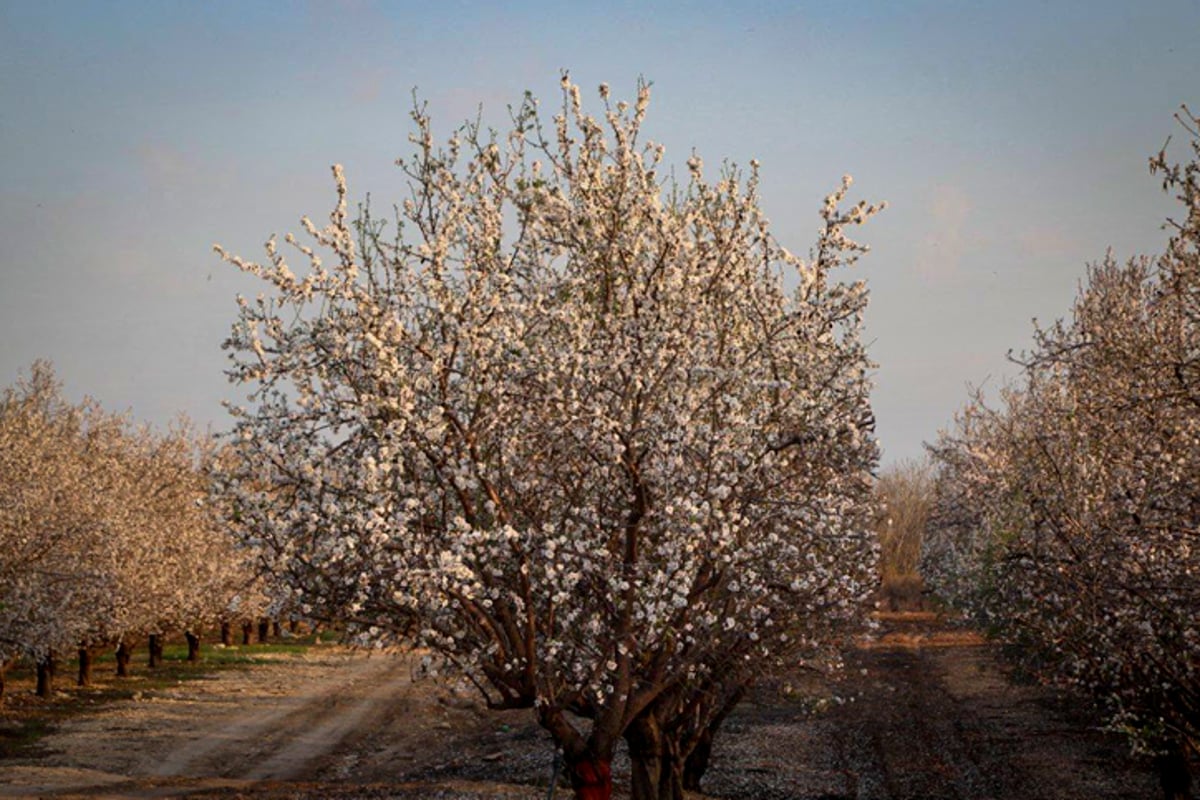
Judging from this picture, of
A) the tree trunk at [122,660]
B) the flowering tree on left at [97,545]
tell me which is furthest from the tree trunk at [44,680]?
the tree trunk at [122,660]

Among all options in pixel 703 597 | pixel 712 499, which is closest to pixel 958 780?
pixel 703 597

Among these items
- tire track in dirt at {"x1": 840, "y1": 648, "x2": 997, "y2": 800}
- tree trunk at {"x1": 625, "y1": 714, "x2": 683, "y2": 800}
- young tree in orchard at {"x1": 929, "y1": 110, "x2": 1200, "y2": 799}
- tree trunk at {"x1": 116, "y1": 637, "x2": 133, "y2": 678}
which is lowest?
tire track in dirt at {"x1": 840, "y1": 648, "x2": 997, "y2": 800}

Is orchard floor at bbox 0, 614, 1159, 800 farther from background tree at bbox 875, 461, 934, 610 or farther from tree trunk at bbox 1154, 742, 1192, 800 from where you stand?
background tree at bbox 875, 461, 934, 610

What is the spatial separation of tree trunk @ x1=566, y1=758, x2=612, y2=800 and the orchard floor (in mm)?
6013

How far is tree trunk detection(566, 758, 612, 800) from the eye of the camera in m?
15.6

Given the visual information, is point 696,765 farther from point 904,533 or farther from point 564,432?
point 904,533

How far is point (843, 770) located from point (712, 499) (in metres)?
18.5

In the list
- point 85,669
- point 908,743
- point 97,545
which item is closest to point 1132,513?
point 908,743

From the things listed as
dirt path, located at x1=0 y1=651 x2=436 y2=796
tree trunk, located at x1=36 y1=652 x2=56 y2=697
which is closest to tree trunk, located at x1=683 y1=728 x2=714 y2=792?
dirt path, located at x1=0 y1=651 x2=436 y2=796

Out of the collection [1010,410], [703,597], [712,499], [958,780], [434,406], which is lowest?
[958,780]

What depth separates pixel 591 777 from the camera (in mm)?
15680

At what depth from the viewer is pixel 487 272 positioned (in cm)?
1423

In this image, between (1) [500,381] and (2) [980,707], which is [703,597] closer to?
(1) [500,381]

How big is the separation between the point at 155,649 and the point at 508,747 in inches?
1101
